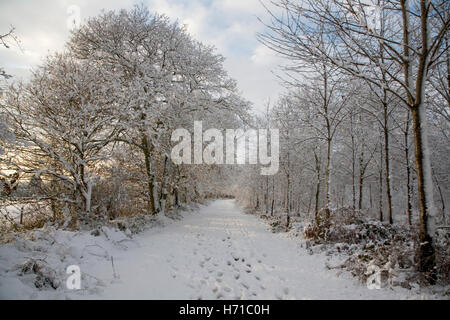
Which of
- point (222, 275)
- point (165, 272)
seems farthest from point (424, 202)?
point (165, 272)

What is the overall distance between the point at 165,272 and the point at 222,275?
4.13 feet

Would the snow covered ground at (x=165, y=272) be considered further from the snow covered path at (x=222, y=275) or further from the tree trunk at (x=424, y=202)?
the tree trunk at (x=424, y=202)

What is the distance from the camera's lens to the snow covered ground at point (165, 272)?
3.34 m

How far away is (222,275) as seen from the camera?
4.55 meters

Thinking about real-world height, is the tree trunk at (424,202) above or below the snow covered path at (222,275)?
above

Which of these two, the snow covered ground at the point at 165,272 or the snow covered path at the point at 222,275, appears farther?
the snow covered path at the point at 222,275

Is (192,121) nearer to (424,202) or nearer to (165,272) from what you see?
(165,272)

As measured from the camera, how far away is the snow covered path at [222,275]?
357cm

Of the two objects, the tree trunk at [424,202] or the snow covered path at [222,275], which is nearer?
the tree trunk at [424,202]

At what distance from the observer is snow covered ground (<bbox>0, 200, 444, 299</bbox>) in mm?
3342

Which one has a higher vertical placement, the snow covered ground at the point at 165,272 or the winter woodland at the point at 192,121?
the winter woodland at the point at 192,121

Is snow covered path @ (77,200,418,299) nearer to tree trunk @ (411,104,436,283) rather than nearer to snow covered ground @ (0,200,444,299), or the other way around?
snow covered ground @ (0,200,444,299)

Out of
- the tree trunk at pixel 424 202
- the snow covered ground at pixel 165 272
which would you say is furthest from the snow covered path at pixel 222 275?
the tree trunk at pixel 424 202
